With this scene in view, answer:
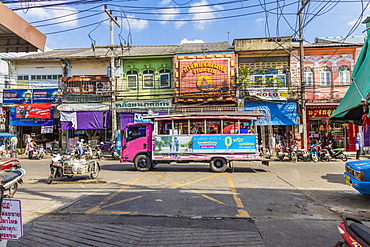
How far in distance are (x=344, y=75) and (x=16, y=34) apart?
22.6 m

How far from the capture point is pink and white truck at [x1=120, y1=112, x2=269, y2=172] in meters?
11.8

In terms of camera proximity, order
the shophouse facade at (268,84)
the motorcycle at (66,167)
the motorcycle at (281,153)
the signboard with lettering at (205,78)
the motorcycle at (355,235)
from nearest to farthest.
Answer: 1. the motorcycle at (355,235)
2. the motorcycle at (66,167)
3. the motorcycle at (281,153)
4. the shophouse facade at (268,84)
5. the signboard with lettering at (205,78)

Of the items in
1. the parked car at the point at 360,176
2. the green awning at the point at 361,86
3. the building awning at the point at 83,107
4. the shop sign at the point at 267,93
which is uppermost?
the shop sign at the point at 267,93

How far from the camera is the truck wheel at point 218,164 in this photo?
38.9ft

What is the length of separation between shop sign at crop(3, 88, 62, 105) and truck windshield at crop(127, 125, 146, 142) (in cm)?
1249

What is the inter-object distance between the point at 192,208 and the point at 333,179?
7.05 meters

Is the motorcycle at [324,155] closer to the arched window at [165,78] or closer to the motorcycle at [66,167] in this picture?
the arched window at [165,78]

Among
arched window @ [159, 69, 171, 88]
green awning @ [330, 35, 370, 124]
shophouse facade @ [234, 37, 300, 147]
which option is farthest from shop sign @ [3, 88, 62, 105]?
green awning @ [330, 35, 370, 124]

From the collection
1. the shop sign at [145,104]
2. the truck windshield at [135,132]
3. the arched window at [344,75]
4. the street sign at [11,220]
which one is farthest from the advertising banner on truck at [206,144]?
the arched window at [344,75]

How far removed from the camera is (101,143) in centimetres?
2045

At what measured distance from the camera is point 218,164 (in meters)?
12.0

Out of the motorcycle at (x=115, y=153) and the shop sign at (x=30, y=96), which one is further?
the shop sign at (x=30, y=96)

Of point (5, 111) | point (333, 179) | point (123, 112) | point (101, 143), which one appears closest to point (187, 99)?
point (123, 112)

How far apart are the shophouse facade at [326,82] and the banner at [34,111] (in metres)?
20.7
